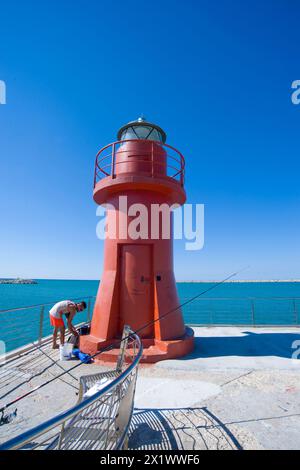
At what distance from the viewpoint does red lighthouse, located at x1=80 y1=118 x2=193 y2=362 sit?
20.2 ft

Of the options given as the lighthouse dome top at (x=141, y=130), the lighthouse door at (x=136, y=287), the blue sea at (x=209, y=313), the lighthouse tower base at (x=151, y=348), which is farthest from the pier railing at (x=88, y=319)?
the lighthouse dome top at (x=141, y=130)

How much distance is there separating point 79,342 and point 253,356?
15.2 ft

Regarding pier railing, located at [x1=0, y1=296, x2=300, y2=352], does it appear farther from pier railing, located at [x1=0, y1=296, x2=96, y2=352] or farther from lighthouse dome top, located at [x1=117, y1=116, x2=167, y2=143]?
lighthouse dome top, located at [x1=117, y1=116, x2=167, y2=143]

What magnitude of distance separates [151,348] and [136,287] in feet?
5.22

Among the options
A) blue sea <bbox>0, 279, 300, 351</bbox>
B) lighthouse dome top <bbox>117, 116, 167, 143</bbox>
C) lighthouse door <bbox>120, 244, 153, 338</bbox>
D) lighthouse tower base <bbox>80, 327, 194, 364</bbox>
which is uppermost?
lighthouse dome top <bbox>117, 116, 167, 143</bbox>

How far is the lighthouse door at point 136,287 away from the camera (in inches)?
246

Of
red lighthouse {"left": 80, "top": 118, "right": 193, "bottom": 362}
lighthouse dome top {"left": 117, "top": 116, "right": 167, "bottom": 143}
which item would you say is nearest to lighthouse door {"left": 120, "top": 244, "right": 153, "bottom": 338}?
red lighthouse {"left": 80, "top": 118, "right": 193, "bottom": 362}

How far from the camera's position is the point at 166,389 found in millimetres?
4184

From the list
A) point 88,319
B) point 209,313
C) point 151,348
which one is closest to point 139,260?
point 151,348

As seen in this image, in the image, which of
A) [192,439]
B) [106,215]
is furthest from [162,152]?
[192,439]

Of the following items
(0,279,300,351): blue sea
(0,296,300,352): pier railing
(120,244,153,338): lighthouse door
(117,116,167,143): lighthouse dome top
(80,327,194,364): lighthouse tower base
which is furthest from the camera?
(0,279,300,351): blue sea

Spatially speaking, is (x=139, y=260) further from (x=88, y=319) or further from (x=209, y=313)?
(x=209, y=313)

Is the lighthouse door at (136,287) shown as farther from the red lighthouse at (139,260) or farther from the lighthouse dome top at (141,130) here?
the lighthouse dome top at (141,130)
